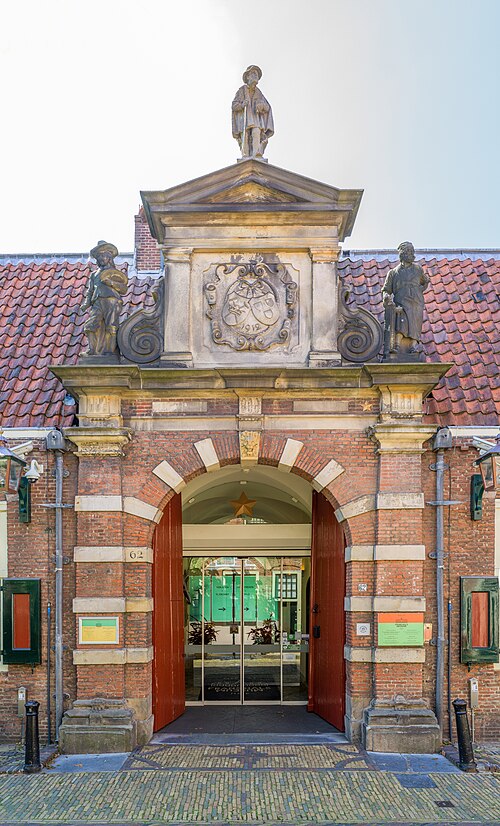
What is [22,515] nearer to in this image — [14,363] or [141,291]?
[14,363]

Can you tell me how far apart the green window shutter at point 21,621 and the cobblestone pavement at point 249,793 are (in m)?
1.74

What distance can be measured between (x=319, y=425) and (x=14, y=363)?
514 cm

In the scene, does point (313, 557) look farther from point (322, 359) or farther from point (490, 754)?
point (490, 754)

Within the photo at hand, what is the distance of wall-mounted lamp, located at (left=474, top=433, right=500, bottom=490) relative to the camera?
10266mm

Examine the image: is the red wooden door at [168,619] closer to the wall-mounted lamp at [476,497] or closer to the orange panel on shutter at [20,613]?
the orange panel on shutter at [20,613]

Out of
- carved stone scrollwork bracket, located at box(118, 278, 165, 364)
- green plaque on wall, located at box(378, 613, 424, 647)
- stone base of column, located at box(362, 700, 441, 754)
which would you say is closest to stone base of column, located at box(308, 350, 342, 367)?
carved stone scrollwork bracket, located at box(118, 278, 165, 364)

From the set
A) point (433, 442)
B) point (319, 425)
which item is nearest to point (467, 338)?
point (433, 442)

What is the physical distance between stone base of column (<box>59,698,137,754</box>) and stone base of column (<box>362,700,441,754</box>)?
10.9 ft

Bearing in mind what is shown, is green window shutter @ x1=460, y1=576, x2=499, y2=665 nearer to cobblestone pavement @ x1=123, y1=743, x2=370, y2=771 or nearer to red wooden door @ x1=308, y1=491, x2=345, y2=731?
red wooden door @ x1=308, y1=491, x2=345, y2=731

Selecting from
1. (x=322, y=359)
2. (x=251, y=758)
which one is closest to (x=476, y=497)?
(x=322, y=359)

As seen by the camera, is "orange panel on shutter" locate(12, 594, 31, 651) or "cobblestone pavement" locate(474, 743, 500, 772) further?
"orange panel on shutter" locate(12, 594, 31, 651)

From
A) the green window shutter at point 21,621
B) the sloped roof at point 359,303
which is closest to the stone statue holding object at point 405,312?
the sloped roof at point 359,303

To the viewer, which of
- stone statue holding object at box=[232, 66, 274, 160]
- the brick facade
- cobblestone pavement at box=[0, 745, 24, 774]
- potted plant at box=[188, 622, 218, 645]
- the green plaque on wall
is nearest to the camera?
cobblestone pavement at box=[0, 745, 24, 774]

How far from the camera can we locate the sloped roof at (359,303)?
11578mm
